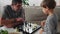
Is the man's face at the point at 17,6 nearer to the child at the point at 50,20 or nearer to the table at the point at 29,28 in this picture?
the table at the point at 29,28

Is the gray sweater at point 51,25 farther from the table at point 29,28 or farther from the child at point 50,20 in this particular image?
the table at point 29,28

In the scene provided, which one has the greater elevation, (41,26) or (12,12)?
(12,12)

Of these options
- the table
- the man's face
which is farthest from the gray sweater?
the man's face

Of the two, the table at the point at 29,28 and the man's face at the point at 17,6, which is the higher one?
the man's face at the point at 17,6

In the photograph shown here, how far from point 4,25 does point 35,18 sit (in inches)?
14.6

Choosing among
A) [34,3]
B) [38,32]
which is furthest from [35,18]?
[38,32]

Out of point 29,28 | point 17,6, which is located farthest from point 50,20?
point 17,6

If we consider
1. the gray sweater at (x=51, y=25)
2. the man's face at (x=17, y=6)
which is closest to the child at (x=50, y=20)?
the gray sweater at (x=51, y=25)

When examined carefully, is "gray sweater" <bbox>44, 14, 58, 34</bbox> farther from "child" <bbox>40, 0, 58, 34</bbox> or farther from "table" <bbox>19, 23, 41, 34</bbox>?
"table" <bbox>19, 23, 41, 34</bbox>

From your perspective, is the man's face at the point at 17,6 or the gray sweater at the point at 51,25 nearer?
the gray sweater at the point at 51,25

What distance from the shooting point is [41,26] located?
137 centimetres

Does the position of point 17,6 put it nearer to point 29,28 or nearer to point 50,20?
point 29,28

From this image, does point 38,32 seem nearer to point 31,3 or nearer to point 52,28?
point 52,28

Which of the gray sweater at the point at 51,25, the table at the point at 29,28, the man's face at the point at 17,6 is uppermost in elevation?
the man's face at the point at 17,6
